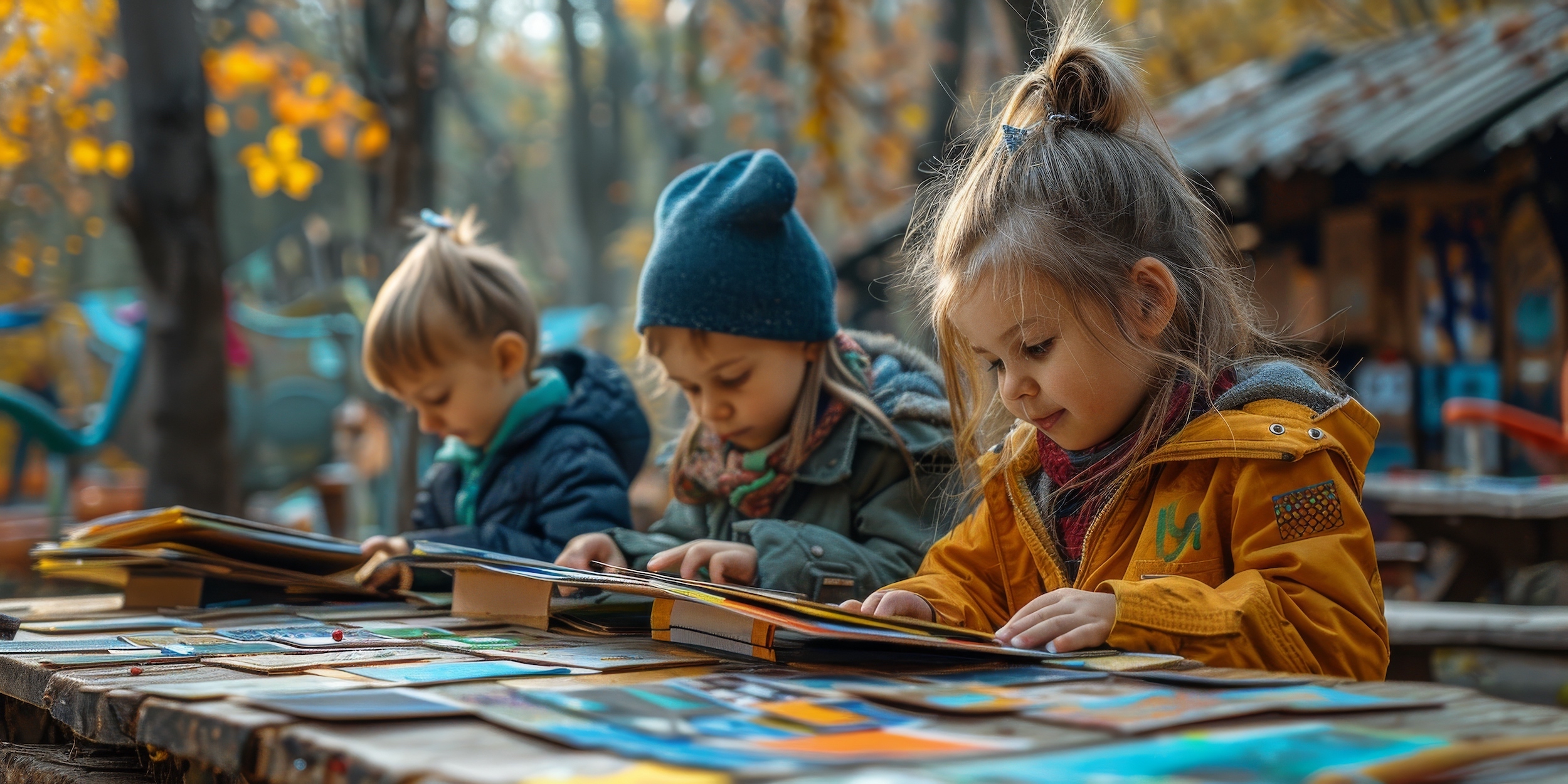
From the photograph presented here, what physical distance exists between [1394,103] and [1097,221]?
6.99m

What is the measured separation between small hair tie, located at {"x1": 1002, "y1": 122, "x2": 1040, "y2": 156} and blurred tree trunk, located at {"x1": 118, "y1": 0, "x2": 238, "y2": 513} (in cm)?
363

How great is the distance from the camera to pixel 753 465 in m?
2.56

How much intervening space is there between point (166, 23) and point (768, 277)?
314 centimetres

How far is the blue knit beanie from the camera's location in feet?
8.17

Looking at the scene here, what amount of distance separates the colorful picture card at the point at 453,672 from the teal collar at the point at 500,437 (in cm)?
168

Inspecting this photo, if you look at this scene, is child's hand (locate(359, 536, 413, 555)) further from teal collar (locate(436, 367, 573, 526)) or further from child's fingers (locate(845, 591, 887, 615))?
child's fingers (locate(845, 591, 887, 615))

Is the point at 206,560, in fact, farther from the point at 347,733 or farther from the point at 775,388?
the point at 347,733

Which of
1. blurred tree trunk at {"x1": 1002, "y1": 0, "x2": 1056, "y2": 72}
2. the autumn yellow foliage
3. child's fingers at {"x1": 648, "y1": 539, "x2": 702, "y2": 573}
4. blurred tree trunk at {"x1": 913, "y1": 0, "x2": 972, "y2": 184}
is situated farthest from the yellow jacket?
blurred tree trunk at {"x1": 913, "y1": 0, "x2": 972, "y2": 184}

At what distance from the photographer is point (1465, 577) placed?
576 centimetres

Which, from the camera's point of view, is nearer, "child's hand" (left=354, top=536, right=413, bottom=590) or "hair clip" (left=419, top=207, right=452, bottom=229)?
"child's hand" (left=354, top=536, right=413, bottom=590)

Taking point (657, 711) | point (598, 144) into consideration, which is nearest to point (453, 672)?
point (657, 711)

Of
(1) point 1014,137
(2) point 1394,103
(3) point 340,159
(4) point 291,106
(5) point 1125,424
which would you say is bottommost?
(5) point 1125,424

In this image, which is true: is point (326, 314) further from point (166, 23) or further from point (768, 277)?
point (768, 277)

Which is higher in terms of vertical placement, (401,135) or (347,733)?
(401,135)
